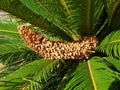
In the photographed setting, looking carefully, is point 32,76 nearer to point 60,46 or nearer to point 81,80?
point 60,46

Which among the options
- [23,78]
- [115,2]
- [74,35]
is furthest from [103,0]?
[23,78]

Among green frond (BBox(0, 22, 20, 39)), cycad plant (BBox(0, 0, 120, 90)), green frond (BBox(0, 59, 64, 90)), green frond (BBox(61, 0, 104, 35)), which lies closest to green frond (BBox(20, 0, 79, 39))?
cycad plant (BBox(0, 0, 120, 90))

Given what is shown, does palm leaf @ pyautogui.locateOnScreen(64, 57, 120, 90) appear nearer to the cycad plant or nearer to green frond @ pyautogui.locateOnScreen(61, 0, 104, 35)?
the cycad plant

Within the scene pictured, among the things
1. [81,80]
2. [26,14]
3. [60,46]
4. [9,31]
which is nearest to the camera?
[81,80]

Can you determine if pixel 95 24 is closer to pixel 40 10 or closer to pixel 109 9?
pixel 109 9

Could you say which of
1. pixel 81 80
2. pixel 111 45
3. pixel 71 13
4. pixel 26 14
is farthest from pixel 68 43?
pixel 81 80

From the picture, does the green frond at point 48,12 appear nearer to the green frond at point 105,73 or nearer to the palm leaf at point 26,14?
the palm leaf at point 26,14

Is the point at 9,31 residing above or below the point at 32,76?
above
